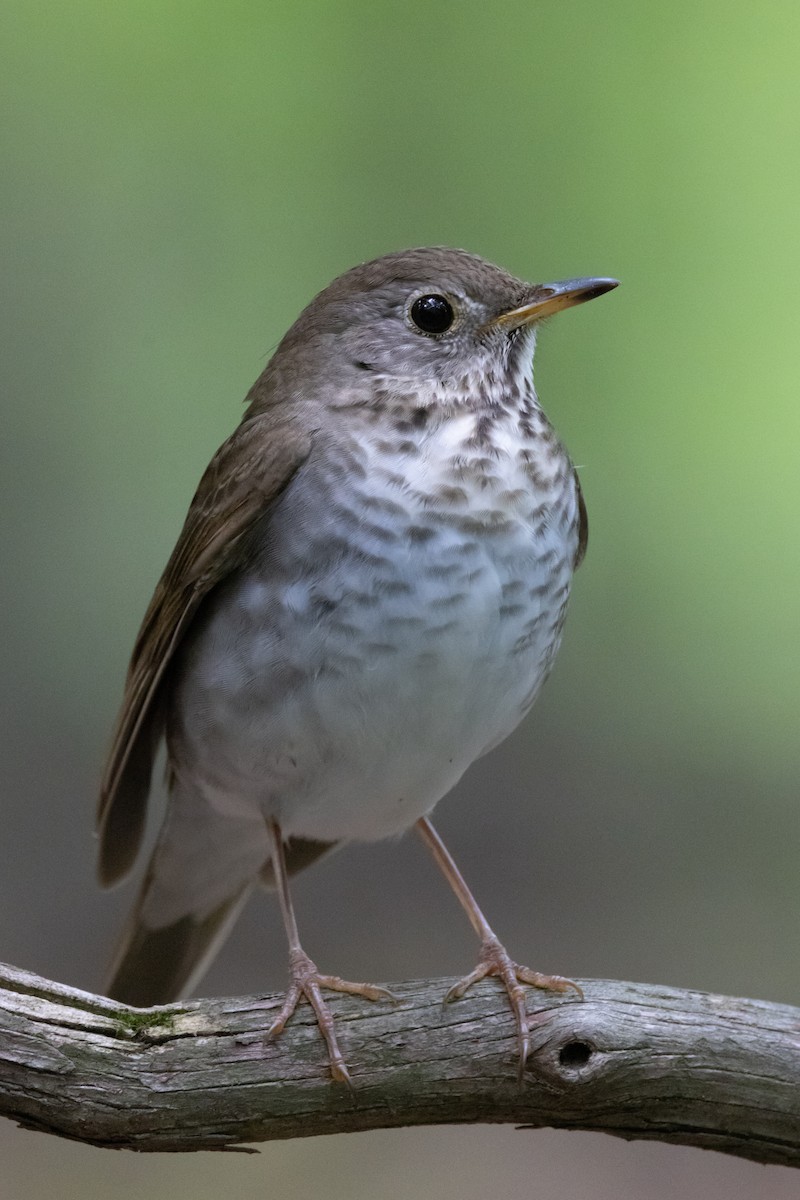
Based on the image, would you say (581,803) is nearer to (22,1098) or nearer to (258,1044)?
(258,1044)

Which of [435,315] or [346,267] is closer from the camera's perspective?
[435,315]

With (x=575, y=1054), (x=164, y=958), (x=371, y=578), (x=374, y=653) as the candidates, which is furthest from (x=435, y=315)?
(x=164, y=958)

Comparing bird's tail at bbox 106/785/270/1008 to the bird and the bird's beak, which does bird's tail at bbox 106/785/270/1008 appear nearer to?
the bird

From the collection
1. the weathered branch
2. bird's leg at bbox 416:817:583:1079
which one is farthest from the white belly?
the weathered branch

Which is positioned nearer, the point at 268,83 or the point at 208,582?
the point at 208,582

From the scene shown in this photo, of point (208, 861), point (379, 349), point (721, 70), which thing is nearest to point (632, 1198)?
point (208, 861)

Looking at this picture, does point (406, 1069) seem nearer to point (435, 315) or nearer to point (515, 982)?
point (515, 982)

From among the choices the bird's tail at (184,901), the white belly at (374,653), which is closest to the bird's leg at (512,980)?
the white belly at (374,653)
